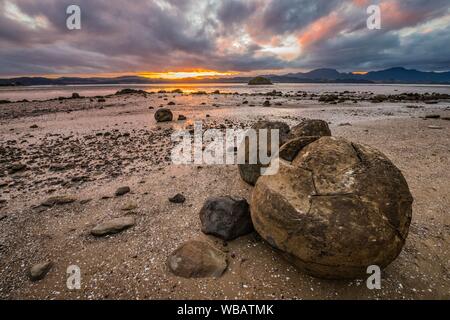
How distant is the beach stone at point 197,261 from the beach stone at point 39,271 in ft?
6.63

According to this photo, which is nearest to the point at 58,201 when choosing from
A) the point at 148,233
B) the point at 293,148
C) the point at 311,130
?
the point at 148,233

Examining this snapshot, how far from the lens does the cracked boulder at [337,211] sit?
10.4 ft

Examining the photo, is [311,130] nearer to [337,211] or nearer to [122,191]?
[337,211]

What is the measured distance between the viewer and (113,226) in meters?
4.93

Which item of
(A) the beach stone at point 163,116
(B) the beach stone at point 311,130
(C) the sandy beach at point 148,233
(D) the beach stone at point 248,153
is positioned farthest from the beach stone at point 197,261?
(A) the beach stone at point 163,116

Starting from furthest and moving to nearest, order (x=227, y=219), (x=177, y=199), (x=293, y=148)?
(x=177, y=199) → (x=227, y=219) → (x=293, y=148)

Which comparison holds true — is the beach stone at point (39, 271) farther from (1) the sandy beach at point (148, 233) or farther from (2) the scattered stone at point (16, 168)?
(2) the scattered stone at point (16, 168)

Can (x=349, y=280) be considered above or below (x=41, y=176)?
A: below

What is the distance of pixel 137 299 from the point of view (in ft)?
11.2

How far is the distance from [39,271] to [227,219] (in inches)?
129

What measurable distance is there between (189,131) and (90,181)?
24.2 feet

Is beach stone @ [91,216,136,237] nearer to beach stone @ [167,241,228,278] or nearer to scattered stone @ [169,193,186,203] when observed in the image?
scattered stone @ [169,193,186,203]

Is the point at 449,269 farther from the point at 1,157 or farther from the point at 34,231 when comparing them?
the point at 1,157
